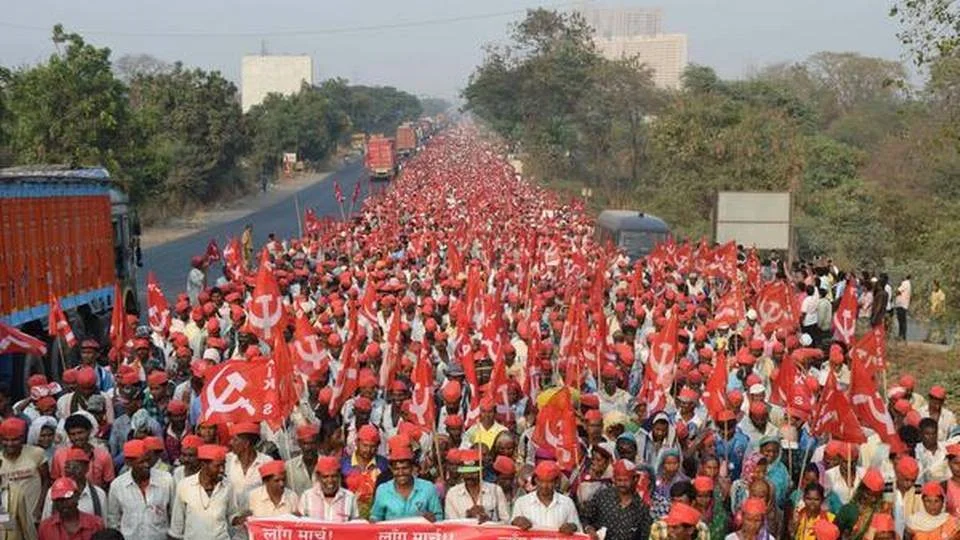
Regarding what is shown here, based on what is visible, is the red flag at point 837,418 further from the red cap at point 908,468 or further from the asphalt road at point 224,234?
the asphalt road at point 224,234

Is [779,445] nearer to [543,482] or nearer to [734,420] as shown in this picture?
[734,420]

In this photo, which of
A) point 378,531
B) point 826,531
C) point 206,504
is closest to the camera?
point 826,531

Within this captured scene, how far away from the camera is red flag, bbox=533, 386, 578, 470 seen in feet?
26.1

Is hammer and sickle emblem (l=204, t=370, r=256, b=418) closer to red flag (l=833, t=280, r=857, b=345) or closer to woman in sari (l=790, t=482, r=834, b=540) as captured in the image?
woman in sari (l=790, t=482, r=834, b=540)

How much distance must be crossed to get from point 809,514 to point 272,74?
592 feet

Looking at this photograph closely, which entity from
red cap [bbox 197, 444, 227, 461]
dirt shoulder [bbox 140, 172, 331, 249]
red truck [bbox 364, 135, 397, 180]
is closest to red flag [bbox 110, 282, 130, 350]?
red cap [bbox 197, 444, 227, 461]

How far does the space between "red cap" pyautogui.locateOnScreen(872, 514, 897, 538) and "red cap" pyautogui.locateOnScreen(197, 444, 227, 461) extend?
3384 millimetres

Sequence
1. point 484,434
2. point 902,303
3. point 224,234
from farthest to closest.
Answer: point 224,234 < point 902,303 < point 484,434

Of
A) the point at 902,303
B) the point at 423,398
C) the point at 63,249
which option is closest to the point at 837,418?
the point at 423,398

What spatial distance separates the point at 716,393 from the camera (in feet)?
31.4

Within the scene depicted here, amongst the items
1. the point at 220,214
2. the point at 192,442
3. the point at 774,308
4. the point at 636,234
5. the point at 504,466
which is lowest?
the point at 220,214

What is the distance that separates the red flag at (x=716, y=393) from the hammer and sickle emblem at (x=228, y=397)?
131 inches

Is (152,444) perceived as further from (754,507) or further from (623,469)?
(754,507)

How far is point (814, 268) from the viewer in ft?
67.8
